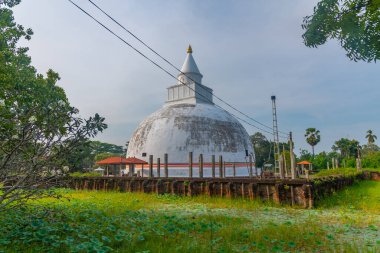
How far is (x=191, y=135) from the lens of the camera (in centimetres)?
2902

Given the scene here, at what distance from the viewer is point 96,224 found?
7043mm

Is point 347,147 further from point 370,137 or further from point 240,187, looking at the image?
point 240,187

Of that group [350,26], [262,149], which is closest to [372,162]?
[262,149]

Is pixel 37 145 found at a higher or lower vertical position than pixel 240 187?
higher

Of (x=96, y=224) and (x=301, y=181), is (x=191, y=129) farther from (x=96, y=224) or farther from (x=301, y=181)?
(x=96, y=224)

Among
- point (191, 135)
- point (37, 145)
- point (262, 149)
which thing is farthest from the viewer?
point (262, 149)

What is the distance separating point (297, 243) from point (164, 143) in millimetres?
23748

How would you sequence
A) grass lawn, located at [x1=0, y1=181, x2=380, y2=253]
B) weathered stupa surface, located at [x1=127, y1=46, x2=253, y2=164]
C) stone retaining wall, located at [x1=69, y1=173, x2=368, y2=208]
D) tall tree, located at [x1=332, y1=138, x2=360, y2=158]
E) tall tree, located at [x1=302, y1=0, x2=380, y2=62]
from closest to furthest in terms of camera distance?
grass lawn, located at [x1=0, y1=181, x2=380, y2=253] → tall tree, located at [x1=302, y1=0, x2=380, y2=62] → stone retaining wall, located at [x1=69, y1=173, x2=368, y2=208] → weathered stupa surface, located at [x1=127, y1=46, x2=253, y2=164] → tall tree, located at [x1=332, y1=138, x2=360, y2=158]

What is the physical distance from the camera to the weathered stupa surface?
28531 millimetres

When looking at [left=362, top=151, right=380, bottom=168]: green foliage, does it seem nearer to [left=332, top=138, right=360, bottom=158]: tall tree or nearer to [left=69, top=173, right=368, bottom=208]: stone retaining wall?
[left=332, top=138, right=360, bottom=158]: tall tree

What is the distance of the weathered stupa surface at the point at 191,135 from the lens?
2853 cm

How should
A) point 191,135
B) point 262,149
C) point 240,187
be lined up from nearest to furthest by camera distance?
point 240,187 < point 191,135 < point 262,149

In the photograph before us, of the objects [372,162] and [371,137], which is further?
[371,137]

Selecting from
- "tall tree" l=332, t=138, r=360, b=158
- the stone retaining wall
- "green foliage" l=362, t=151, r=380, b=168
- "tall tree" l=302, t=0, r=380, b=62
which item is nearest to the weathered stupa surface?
the stone retaining wall
